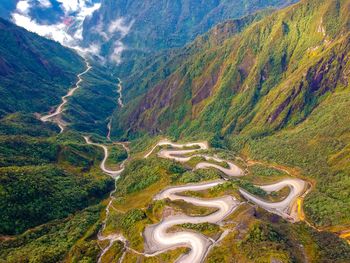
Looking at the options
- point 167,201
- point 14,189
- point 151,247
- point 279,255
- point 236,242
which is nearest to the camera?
point 279,255

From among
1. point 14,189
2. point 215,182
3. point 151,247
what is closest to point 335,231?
point 215,182

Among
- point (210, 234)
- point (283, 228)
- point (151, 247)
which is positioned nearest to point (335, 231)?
point (283, 228)

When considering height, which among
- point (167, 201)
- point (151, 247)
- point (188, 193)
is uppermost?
point (188, 193)

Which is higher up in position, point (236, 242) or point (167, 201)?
point (167, 201)

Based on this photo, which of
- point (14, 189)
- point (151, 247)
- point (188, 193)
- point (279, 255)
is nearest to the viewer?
point (279, 255)

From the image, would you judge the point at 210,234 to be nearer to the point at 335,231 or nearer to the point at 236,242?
the point at 236,242

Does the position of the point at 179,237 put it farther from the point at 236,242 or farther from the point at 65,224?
the point at 65,224

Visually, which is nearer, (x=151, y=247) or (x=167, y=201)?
(x=151, y=247)

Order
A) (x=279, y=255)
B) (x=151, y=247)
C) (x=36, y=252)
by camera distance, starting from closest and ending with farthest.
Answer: (x=279, y=255) < (x=151, y=247) < (x=36, y=252)

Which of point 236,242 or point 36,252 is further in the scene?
point 36,252
